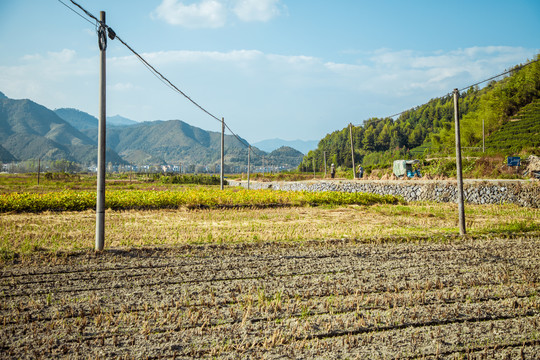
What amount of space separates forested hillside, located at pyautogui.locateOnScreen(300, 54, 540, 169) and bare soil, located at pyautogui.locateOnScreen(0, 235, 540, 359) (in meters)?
8.33

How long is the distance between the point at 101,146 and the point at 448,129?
251ft

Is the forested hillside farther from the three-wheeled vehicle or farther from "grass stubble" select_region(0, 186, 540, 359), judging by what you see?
"grass stubble" select_region(0, 186, 540, 359)

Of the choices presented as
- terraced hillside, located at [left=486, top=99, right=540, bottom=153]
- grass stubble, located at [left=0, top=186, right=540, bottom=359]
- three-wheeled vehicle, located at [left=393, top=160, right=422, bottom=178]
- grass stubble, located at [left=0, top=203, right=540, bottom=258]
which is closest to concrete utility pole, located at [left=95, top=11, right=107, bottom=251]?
grass stubble, located at [left=0, top=186, right=540, bottom=359]

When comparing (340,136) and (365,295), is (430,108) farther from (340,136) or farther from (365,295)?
Answer: (365,295)

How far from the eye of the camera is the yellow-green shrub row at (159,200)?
1439 cm

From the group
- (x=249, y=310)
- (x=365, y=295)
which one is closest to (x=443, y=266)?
(x=365, y=295)

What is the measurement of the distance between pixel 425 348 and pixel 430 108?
126 meters

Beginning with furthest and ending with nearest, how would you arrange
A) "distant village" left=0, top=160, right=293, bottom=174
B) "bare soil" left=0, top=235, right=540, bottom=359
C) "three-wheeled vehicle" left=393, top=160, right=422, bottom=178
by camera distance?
"distant village" left=0, top=160, right=293, bottom=174 → "three-wheeled vehicle" left=393, top=160, right=422, bottom=178 → "bare soil" left=0, top=235, right=540, bottom=359

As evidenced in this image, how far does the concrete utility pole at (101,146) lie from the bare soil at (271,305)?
51cm

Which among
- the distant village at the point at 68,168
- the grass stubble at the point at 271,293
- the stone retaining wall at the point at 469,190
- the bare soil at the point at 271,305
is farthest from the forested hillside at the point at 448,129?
the distant village at the point at 68,168

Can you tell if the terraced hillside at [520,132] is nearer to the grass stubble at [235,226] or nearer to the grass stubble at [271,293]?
the grass stubble at [235,226]

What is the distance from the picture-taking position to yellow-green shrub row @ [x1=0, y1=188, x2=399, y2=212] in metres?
14.4

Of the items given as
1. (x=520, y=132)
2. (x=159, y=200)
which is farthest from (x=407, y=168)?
(x=159, y=200)

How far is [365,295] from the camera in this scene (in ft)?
16.7
